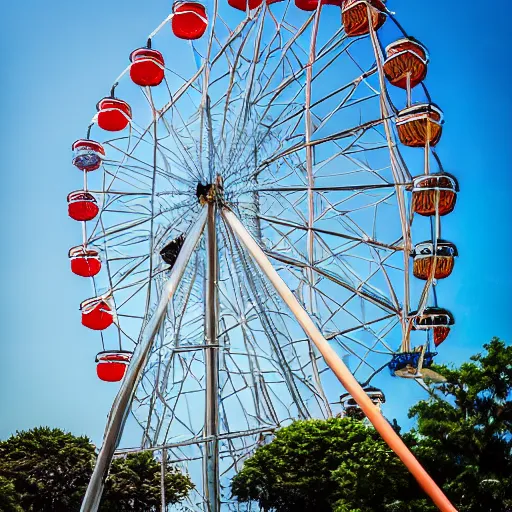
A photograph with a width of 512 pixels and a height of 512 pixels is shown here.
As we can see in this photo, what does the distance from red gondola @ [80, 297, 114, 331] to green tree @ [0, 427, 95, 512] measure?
18.8ft

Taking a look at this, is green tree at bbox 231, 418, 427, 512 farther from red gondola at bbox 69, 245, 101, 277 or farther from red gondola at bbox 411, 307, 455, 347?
red gondola at bbox 411, 307, 455, 347

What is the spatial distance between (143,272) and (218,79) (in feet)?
10.1

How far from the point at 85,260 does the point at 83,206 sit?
2.86 feet

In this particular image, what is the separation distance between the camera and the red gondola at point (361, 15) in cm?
1195

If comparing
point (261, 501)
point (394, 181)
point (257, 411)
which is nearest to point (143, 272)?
point (257, 411)

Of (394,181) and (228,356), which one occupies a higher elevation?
(394,181)

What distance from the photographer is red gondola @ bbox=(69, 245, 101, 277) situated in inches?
540

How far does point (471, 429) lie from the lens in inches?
587

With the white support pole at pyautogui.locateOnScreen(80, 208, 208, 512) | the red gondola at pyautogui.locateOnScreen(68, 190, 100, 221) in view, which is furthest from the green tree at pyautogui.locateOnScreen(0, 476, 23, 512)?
the white support pole at pyautogui.locateOnScreen(80, 208, 208, 512)

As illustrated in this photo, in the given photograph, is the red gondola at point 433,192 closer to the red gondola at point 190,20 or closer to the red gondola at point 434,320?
the red gondola at point 434,320

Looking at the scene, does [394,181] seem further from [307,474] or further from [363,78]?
[307,474]

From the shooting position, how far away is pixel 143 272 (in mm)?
12812

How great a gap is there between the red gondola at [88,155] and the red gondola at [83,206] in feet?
1.41

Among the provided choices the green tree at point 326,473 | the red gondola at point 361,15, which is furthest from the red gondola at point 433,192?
the green tree at point 326,473
